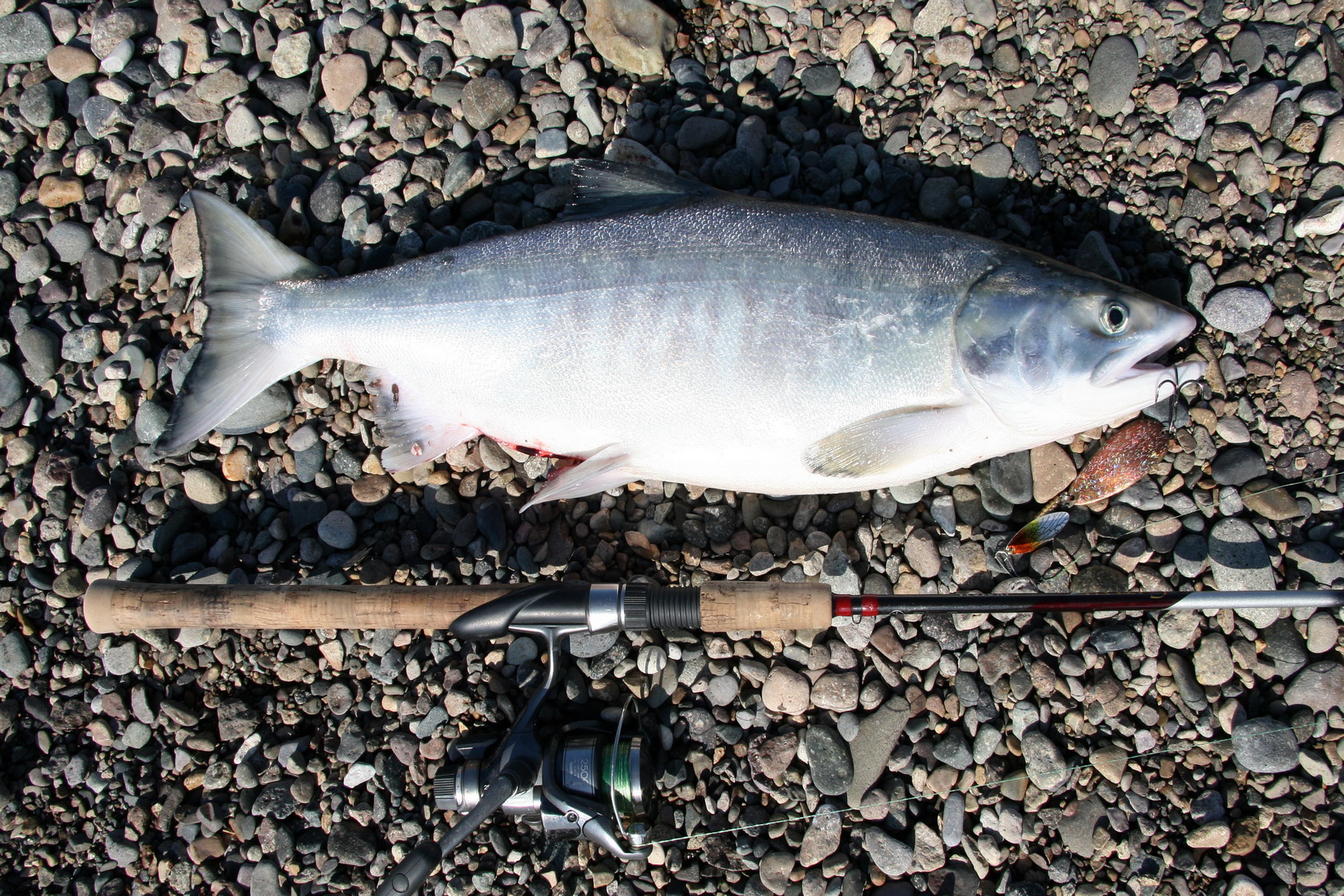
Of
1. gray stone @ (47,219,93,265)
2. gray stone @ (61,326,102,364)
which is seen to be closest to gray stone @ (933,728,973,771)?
gray stone @ (61,326,102,364)

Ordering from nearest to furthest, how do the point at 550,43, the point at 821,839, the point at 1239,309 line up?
the point at 821,839 < the point at 1239,309 < the point at 550,43

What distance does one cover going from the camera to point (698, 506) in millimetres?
3365

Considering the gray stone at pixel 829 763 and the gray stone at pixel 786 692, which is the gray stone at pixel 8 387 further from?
the gray stone at pixel 829 763

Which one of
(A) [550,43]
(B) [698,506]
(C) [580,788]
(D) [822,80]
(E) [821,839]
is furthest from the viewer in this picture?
(A) [550,43]

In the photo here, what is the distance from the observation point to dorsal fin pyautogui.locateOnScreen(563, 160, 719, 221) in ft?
10.3

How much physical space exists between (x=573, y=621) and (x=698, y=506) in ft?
2.62

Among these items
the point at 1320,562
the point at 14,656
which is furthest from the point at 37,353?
the point at 1320,562

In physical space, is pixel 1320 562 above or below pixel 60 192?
below

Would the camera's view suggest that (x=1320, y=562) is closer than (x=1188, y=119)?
Yes

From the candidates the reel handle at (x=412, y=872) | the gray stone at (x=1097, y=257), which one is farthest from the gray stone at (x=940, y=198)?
the reel handle at (x=412, y=872)

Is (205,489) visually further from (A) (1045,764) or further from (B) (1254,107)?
(B) (1254,107)

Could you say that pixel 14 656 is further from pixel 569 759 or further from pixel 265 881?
pixel 569 759

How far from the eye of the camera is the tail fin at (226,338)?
326 centimetres

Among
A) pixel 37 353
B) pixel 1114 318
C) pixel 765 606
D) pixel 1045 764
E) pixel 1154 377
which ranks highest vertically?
pixel 1114 318
